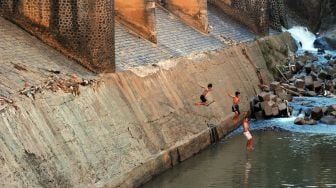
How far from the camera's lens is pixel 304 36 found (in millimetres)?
41438

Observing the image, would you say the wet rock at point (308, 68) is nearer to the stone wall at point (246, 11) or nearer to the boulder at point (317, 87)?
the boulder at point (317, 87)

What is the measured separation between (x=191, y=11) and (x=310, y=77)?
6502 mm

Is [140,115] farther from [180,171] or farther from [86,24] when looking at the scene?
[86,24]

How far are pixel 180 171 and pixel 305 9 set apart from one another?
98.1 ft

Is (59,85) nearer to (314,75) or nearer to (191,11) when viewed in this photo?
(191,11)

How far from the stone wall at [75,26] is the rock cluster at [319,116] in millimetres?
8611

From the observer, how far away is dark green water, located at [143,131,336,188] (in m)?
16.0

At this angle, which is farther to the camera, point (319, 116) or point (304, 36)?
point (304, 36)

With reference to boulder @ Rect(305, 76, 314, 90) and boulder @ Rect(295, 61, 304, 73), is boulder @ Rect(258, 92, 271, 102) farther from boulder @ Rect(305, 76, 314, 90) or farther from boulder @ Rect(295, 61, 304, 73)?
boulder @ Rect(295, 61, 304, 73)

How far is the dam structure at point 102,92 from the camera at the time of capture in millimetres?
13094

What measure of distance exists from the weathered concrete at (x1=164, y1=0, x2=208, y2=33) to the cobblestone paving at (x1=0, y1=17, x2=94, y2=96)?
13.2 meters

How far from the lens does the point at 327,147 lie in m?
19.9

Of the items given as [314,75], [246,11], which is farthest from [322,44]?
[314,75]

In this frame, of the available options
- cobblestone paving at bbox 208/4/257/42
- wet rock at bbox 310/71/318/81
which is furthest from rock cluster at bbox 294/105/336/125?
cobblestone paving at bbox 208/4/257/42
